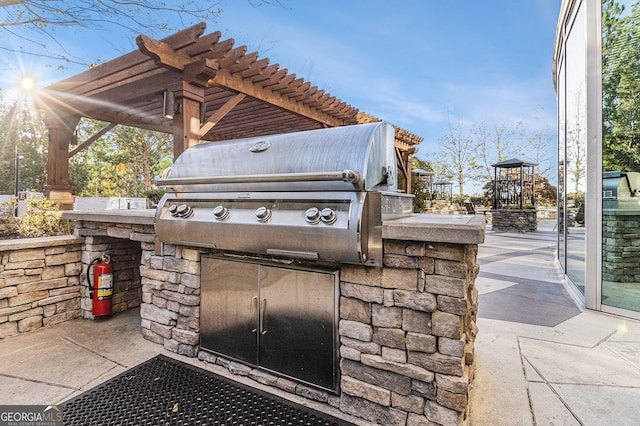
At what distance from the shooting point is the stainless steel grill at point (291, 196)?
174 centimetres

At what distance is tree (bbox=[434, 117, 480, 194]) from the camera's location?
21969 millimetres

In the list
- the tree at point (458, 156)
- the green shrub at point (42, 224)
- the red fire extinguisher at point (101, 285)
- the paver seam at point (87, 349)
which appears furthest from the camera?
the tree at point (458, 156)

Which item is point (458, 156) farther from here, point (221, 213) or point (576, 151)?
point (221, 213)

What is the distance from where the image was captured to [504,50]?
2095 centimetres

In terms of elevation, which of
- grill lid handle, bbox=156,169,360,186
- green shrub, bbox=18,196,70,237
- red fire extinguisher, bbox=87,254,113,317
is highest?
grill lid handle, bbox=156,169,360,186

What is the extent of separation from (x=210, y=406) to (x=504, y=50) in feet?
84.1

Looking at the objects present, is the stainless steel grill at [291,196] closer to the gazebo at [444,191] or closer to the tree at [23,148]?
the gazebo at [444,191]

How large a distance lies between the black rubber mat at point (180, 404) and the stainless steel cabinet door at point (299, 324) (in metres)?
0.20

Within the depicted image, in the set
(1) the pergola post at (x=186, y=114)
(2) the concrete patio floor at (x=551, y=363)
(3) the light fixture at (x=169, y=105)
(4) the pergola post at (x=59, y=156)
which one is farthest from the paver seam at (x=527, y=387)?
(4) the pergola post at (x=59, y=156)

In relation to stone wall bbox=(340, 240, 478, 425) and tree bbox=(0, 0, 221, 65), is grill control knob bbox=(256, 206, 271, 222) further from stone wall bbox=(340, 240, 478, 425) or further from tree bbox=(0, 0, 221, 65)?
tree bbox=(0, 0, 221, 65)

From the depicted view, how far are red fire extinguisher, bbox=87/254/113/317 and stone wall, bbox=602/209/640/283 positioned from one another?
17.6 feet

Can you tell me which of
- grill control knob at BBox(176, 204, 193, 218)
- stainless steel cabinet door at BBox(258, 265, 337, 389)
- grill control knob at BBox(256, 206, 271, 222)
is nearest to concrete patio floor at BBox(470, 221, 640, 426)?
stainless steel cabinet door at BBox(258, 265, 337, 389)

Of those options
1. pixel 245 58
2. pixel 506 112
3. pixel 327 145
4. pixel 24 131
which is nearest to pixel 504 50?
pixel 506 112

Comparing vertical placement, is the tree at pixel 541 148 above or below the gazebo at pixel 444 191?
above
